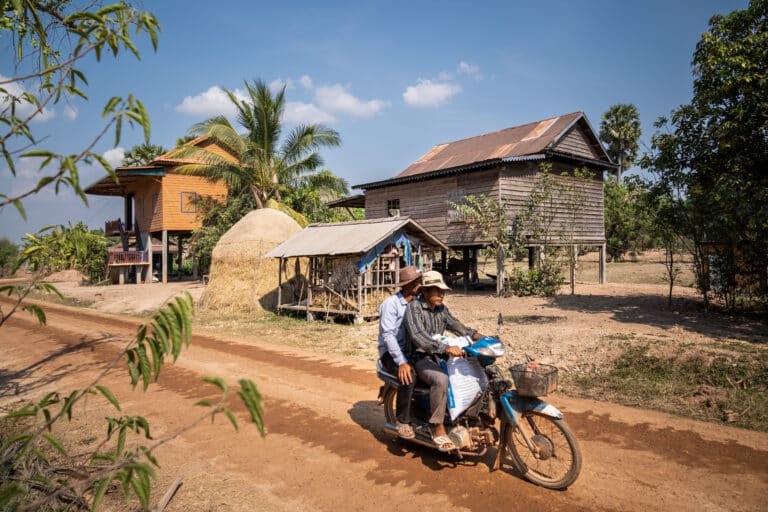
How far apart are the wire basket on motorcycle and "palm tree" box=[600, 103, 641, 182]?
4311 cm

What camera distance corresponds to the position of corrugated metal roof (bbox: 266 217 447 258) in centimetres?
1370

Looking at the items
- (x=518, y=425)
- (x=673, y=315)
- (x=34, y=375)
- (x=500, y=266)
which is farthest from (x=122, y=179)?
(x=518, y=425)

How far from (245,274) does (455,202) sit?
9.31 m

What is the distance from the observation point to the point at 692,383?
6965mm

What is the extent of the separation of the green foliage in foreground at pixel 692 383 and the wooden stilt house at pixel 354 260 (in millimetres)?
7172

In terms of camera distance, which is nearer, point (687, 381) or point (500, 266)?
point (687, 381)

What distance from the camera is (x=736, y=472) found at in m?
4.31

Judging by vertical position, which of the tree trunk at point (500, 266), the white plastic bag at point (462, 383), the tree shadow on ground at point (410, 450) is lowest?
the tree shadow on ground at point (410, 450)

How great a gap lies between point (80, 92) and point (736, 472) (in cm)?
576

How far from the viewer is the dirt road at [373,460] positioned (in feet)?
12.7

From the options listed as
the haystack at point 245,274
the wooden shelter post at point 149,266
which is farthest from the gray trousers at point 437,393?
the wooden shelter post at point 149,266

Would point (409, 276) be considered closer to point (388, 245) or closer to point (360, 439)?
point (360, 439)

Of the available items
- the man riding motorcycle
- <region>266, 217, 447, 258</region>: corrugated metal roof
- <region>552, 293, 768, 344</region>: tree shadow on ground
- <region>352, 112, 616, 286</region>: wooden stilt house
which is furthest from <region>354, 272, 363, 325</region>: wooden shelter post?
the man riding motorcycle

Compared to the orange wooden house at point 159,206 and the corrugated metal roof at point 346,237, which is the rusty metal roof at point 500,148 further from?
the orange wooden house at point 159,206
